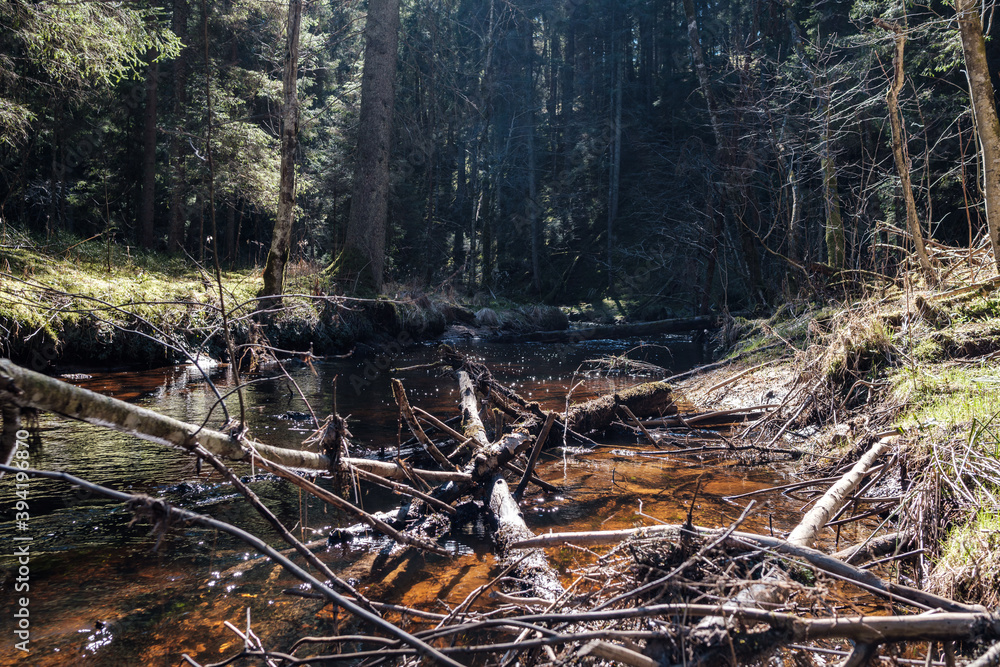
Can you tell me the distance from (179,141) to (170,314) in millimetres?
8028

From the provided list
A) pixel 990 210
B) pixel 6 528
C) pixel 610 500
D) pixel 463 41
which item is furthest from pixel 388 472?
pixel 463 41

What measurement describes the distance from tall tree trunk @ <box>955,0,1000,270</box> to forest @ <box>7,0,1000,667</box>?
3 cm

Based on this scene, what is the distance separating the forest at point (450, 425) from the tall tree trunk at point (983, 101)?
3 centimetres

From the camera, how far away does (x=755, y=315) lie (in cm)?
1389

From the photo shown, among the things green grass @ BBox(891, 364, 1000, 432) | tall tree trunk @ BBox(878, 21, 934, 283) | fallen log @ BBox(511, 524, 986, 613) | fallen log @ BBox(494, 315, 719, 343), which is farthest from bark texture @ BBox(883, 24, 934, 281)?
fallen log @ BBox(494, 315, 719, 343)

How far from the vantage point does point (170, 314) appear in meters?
9.64

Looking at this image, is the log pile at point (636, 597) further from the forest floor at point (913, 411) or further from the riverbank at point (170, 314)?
the riverbank at point (170, 314)

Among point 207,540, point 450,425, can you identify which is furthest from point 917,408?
point 207,540

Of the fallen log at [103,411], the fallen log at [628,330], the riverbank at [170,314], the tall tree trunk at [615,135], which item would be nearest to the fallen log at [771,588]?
the fallen log at [103,411]

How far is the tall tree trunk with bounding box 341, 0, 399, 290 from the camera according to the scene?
1370 cm

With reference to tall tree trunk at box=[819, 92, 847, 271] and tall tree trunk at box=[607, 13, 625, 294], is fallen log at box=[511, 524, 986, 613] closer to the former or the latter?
tall tree trunk at box=[819, 92, 847, 271]

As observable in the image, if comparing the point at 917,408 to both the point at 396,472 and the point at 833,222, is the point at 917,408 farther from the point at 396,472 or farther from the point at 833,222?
the point at 833,222

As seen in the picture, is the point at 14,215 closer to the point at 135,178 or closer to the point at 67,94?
the point at 135,178

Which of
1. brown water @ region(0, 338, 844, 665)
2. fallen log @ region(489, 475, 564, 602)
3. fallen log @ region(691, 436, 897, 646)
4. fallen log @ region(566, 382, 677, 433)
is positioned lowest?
brown water @ region(0, 338, 844, 665)
